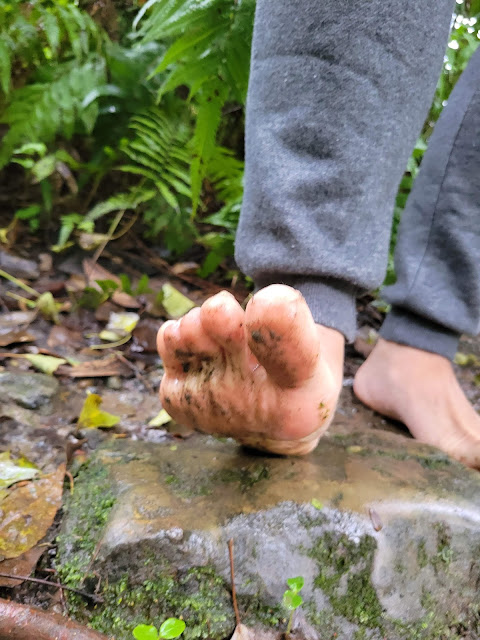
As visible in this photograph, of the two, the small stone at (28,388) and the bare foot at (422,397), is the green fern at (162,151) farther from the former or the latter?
the bare foot at (422,397)

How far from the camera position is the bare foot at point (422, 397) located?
1.14 meters

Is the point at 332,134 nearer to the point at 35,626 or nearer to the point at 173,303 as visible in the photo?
the point at 35,626

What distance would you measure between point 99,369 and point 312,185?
87cm

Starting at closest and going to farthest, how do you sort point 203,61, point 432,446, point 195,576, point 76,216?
1. point 195,576
2. point 432,446
3. point 203,61
4. point 76,216

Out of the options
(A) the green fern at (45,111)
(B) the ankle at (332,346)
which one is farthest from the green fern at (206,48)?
(B) the ankle at (332,346)

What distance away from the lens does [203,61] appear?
1.54 meters

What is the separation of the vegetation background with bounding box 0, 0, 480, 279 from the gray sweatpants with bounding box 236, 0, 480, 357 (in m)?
0.81

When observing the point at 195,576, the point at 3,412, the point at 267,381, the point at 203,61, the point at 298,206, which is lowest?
the point at 3,412

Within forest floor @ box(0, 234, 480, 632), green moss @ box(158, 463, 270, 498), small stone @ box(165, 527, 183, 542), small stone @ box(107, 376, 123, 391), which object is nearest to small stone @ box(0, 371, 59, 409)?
forest floor @ box(0, 234, 480, 632)

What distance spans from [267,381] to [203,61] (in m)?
1.26

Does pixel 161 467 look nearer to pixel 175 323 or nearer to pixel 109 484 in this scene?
pixel 109 484

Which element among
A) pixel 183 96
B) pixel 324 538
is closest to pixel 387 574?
pixel 324 538

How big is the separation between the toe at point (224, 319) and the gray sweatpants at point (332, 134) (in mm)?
244

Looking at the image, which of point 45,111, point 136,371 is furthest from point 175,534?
point 45,111
